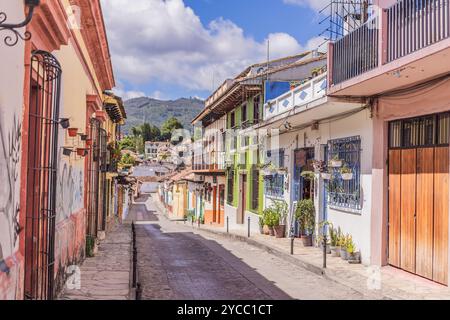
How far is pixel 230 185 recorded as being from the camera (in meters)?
28.3

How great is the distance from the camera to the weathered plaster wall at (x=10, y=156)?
455 cm

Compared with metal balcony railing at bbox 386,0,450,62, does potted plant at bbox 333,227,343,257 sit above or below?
below

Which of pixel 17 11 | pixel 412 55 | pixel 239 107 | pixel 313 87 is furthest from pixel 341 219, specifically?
pixel 239 107

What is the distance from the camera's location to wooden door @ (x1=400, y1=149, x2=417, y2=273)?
1040 centimetres

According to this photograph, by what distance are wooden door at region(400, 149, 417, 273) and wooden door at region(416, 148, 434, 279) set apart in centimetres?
15

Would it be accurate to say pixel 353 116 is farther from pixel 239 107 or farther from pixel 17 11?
pixel 239 107

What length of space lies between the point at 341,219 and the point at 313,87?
11.5ft

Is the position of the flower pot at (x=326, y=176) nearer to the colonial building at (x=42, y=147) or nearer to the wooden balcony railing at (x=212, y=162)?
the colonial building at (x=42, y=147)

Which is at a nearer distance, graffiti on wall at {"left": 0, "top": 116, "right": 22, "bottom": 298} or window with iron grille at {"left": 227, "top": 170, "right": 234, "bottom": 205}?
graffiti on wall at {"left": 0, "top": 116, "right": 22, "bottom": 298}

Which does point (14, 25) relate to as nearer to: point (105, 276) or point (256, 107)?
point (105, 276)

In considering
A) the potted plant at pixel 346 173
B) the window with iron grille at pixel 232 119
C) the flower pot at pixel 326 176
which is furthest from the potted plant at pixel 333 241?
the window with iron grille at pixel 232 119

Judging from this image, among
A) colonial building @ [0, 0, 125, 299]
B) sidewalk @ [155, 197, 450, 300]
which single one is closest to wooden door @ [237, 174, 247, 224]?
sidewalk @ [155, 197, 450, 300]

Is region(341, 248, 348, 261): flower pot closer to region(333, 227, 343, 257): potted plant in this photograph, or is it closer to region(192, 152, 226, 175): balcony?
region(333, 227, 343, 257): potted plant

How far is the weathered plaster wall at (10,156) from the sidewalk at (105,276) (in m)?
2.89
